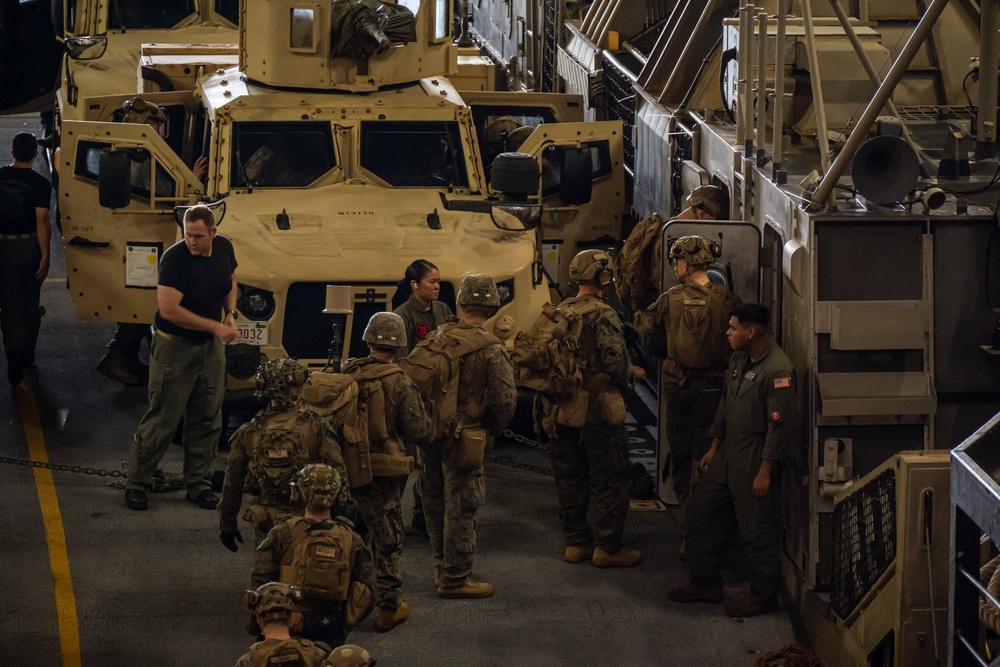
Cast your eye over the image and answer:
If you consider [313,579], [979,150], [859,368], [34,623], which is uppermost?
[979,150]

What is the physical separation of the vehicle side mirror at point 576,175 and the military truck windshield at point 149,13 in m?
5.58

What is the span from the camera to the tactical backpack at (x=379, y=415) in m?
7.96

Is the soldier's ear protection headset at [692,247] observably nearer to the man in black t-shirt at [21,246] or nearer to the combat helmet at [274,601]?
the combat helmet at [274,601]

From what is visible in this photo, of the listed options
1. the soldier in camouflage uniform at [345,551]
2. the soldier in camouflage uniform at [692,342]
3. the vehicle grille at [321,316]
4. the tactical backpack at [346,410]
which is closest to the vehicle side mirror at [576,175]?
the vehicle grille at [321,316]

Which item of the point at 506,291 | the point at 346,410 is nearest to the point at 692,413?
the point at 506,291

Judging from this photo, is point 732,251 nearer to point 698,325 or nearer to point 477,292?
point 698,325

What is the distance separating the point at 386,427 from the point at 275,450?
0.76 m

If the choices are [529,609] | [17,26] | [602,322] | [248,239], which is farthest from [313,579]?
[17,26]

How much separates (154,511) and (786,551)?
377 cm

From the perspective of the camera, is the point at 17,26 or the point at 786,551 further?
the point at 17,26

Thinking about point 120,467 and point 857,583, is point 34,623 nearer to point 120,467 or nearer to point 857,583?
point 120,467

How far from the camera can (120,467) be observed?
35.5 ft

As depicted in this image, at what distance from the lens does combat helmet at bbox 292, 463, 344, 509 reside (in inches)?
265

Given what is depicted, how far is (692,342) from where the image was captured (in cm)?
892
